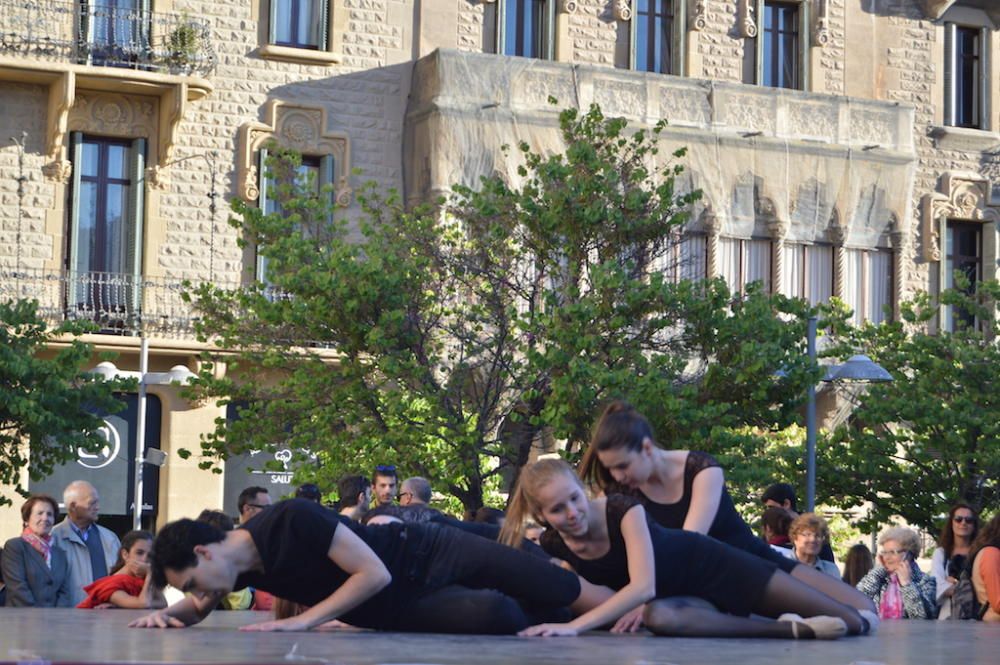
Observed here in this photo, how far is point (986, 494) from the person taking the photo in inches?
1050

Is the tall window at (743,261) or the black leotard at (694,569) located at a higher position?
the tall window at (743,261)

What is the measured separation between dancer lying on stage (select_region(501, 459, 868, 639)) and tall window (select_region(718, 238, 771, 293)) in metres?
24.5

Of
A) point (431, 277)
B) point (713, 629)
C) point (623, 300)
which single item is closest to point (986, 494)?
point (623, 300)

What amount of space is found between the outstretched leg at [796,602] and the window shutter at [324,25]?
24.1 m

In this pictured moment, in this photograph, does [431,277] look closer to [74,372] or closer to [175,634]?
[74,372]

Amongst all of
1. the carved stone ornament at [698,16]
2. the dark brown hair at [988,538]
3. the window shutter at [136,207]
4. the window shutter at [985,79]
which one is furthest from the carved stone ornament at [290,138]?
the dark brown hair at [988,538]

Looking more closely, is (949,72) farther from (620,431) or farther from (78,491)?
(620,431)

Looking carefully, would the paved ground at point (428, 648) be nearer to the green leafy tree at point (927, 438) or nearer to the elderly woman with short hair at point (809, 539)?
the elderly woman with short hair at point (809, 539)

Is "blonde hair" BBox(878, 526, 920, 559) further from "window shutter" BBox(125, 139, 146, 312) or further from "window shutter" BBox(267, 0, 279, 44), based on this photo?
"window shutter" BBox(267, 0, 279, 44)

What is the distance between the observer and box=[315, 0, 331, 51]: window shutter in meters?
32.0

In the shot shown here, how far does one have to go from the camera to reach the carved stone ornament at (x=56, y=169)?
3044cm

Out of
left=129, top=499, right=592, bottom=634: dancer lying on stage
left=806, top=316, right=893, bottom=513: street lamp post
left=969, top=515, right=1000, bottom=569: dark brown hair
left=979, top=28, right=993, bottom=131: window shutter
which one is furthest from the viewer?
left=979, top=28, right=993, bottom=131: window shutter

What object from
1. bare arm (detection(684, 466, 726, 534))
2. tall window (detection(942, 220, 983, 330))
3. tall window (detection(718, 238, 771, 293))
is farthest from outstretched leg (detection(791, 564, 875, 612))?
tall window (detection(942, 220, 983, 330))

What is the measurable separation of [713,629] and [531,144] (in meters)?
23.7
